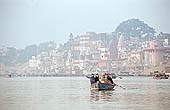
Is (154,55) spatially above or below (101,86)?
above

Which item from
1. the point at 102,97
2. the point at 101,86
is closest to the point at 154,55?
the point at 101,86

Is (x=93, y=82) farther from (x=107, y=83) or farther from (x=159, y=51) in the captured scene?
(x=159, y=51)

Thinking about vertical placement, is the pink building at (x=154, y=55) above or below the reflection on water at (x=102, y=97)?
above

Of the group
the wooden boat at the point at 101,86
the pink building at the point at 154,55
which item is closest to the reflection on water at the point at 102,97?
the wooden boat at the point at 101,86

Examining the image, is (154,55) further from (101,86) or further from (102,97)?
Result: (102,97)

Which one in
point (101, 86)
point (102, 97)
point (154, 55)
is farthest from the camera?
point (154, 55)

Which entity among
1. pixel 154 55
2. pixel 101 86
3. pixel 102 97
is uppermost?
pixel 154 55

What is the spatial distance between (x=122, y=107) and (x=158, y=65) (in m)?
155

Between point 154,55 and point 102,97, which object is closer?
point 102,97

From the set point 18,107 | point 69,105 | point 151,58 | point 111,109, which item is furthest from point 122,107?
point 151,58

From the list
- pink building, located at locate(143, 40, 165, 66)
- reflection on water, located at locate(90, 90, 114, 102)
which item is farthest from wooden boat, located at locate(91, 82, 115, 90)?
pink building, located at locate(143, 40, 165, 66)

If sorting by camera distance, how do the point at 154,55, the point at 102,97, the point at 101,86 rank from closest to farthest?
1. the point at 102,97
2. the point at 101,86
3. the point at 154,55

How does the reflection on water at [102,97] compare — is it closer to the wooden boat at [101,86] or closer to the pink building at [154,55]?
the wooden boat at [101,86]

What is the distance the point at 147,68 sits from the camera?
18800 cm
